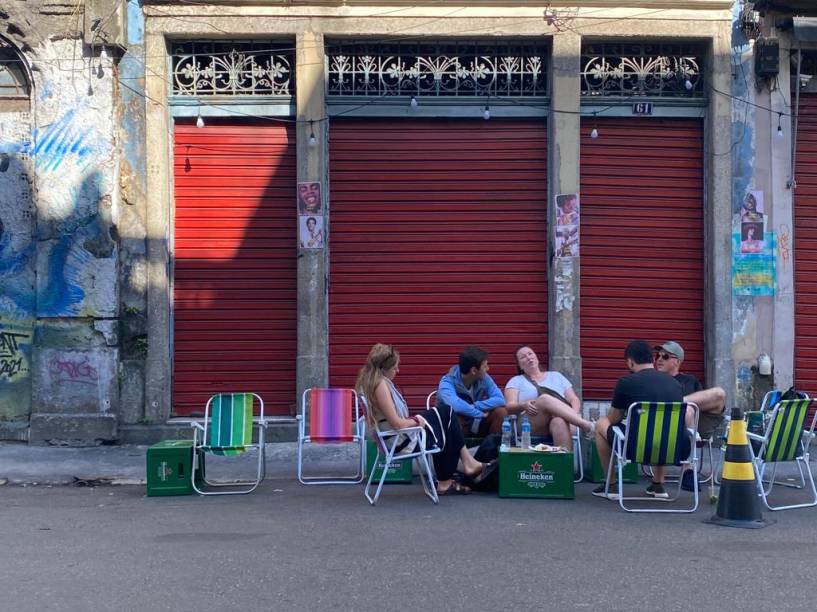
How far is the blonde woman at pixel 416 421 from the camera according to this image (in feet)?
25.3

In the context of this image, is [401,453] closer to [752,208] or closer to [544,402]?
[544,402]

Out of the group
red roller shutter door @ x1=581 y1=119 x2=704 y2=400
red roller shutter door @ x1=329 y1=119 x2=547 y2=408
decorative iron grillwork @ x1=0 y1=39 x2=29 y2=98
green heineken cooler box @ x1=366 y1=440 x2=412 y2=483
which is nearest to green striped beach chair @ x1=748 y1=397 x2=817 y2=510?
green heineken cooler box @ x1=366 y1=440 x2=412 y2=483

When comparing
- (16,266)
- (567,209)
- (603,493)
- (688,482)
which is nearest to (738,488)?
(603,493)

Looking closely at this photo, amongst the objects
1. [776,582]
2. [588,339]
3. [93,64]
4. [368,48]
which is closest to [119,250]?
Result: [93,64]

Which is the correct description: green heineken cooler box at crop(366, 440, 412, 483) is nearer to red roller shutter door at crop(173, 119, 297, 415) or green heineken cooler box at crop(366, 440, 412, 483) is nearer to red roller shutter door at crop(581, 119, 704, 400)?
red roller shutter door at crop(173, 119, 297, 415)

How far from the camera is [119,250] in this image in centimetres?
1083

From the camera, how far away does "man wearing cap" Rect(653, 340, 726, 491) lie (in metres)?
8.31

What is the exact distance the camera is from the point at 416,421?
7.72 m

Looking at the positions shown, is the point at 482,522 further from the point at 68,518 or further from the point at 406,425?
the point at 68,518

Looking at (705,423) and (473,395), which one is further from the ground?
(473,395)

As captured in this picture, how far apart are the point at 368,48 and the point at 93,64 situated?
10.3 feet

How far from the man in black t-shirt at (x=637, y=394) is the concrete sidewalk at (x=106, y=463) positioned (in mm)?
2882

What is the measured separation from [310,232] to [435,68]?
2.45m

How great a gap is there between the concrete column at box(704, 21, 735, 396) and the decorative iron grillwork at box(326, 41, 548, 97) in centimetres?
203
